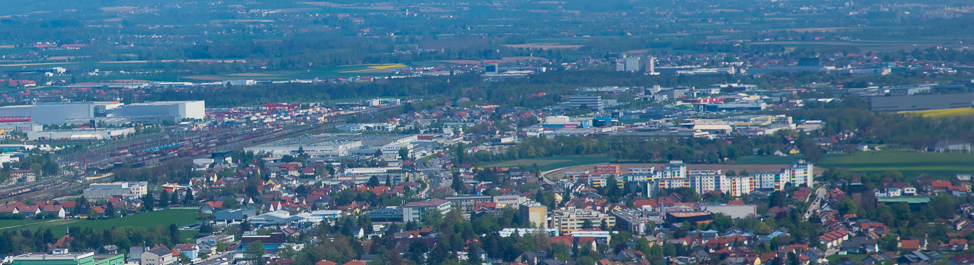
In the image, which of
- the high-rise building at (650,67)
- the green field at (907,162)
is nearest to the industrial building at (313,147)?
the green field at (907,162)

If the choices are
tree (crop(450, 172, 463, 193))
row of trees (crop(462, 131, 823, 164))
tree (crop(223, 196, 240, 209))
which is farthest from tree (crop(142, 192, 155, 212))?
row of trees (crop(462, 131, 823, 164))

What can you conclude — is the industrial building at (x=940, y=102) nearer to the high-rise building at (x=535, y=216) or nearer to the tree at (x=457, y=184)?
the high-rise building at (x=535, y=216)

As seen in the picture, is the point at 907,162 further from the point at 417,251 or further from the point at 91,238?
the point at 91,238

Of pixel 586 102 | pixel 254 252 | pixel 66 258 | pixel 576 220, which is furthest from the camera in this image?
pixel 586 102

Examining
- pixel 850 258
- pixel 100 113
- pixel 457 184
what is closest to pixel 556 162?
pixel 457 184

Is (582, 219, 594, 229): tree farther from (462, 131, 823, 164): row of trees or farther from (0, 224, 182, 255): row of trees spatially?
(462, 131, 823, 164): row of trees

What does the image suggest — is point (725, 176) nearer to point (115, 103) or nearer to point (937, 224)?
point (937, 224)
